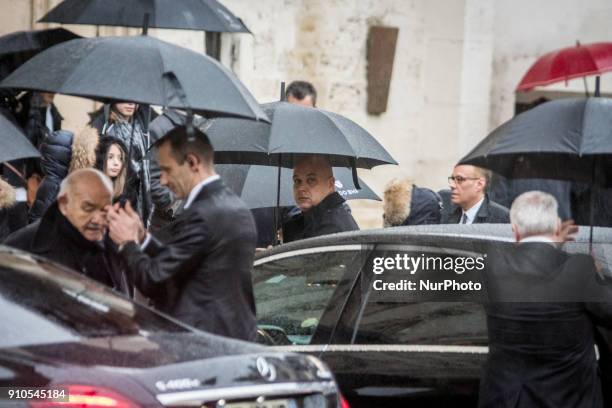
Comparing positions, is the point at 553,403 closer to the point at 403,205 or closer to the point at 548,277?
the point at 548,277

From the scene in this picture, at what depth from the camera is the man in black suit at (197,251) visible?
638 cm

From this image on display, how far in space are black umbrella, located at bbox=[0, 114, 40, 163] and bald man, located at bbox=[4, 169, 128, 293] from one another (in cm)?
44

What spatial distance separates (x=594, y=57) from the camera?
42.9ft

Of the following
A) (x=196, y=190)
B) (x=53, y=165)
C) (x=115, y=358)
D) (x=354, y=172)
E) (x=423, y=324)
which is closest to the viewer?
(x=115, y=358)

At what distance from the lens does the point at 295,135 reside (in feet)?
29.3

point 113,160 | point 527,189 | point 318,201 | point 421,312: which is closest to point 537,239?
point 421,312

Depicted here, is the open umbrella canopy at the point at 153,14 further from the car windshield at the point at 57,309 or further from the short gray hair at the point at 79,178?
the car windshield at the point at 57,309

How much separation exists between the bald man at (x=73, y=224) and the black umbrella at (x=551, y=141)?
204 centimetres

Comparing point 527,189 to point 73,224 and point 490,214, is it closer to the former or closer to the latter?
point 490,214

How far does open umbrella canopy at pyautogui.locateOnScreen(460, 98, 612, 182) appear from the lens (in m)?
7.48

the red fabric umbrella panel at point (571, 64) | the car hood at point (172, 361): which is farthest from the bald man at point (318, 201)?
the red fabric umbrella panel at point (571, 64)

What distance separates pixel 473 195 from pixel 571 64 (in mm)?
3799

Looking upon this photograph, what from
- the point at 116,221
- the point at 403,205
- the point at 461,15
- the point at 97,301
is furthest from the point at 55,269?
the point at 461,15

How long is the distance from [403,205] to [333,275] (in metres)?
3.49
